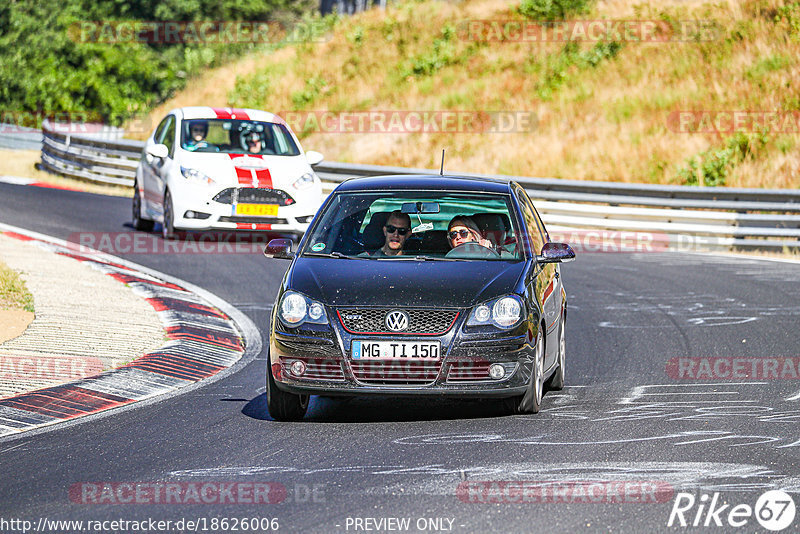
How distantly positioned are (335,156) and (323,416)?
25077mm

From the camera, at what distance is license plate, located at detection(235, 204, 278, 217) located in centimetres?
1706

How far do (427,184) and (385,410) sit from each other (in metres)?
1.69

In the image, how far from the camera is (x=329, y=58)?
40.8 metres

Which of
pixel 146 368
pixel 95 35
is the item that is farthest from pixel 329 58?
pixel 146 368

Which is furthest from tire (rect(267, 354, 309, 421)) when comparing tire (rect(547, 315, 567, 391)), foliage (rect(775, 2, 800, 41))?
foliage (rect(775, 2, 800, 41))

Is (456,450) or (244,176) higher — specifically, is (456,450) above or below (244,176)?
below

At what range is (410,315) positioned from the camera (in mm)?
7527

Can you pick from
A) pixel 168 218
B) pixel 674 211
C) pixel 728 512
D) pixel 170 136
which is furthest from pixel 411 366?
pixel 674 211

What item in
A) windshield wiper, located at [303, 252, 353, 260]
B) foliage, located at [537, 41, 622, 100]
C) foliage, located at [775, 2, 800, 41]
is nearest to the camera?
windshield wiper, located at [303, 252, 353, 260]

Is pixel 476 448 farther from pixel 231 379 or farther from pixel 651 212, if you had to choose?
pixel 651 212

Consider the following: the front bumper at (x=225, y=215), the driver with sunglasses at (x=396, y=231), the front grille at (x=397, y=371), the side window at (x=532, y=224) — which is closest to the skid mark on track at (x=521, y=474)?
the front grille at (x=397, y=371)

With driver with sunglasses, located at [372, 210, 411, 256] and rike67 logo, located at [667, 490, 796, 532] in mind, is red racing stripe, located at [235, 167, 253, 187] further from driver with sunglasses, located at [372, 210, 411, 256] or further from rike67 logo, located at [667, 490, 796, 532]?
rike67 logo, located at [667, 490, 796, 532]

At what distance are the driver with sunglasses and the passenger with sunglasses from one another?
0.98ft

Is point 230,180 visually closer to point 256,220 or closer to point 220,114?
point 256,220
